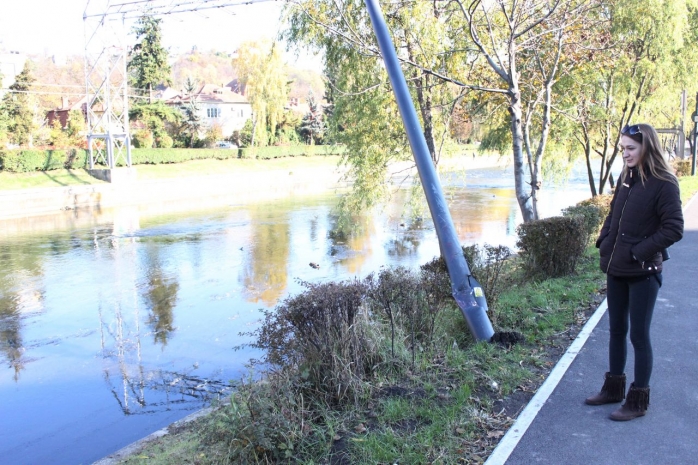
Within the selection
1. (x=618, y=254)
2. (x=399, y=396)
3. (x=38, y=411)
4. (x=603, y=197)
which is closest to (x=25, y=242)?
(x=38, y=411)

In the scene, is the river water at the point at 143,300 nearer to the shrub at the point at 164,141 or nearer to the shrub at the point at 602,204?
the shrub at the point at 602,204

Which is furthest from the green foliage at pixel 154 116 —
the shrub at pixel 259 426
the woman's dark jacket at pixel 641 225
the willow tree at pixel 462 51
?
the woman's dark jacket at pixel 641 225

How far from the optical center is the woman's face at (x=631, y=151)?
3.90 m

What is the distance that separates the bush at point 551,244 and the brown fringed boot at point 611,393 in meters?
4.43

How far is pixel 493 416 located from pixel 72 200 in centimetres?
3093

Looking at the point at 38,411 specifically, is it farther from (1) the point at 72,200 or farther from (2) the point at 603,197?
(1) the point at 72,200

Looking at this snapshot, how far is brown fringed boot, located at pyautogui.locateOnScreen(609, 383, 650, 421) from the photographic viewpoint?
4000 mm

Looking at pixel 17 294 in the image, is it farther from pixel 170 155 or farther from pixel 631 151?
pixel 170 155

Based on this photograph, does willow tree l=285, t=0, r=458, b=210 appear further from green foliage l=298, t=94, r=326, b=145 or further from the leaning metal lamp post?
green foliage l=298, t=94, r=326, b=145

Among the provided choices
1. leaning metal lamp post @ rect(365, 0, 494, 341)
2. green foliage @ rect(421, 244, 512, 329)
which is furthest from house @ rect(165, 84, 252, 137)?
leaning metal lamp post @ rect(365, 0, 494, 341)

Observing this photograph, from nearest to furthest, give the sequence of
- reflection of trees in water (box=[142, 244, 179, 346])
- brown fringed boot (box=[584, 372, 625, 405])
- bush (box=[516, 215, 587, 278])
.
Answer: brown fringed boot (box=[584, 372, 625, 405]) → bush (box=[516, 215, 587, 278]) → reflection of trees in water (box=[142, 244, 179, 346])

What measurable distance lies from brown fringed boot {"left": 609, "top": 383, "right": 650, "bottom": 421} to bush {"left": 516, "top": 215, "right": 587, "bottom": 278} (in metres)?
4.61

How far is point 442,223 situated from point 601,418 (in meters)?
2.25

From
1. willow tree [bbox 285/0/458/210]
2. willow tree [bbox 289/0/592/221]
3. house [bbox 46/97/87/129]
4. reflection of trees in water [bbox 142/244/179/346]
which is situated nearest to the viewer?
reflection of trees in water [bbox 142/244/179/346]
